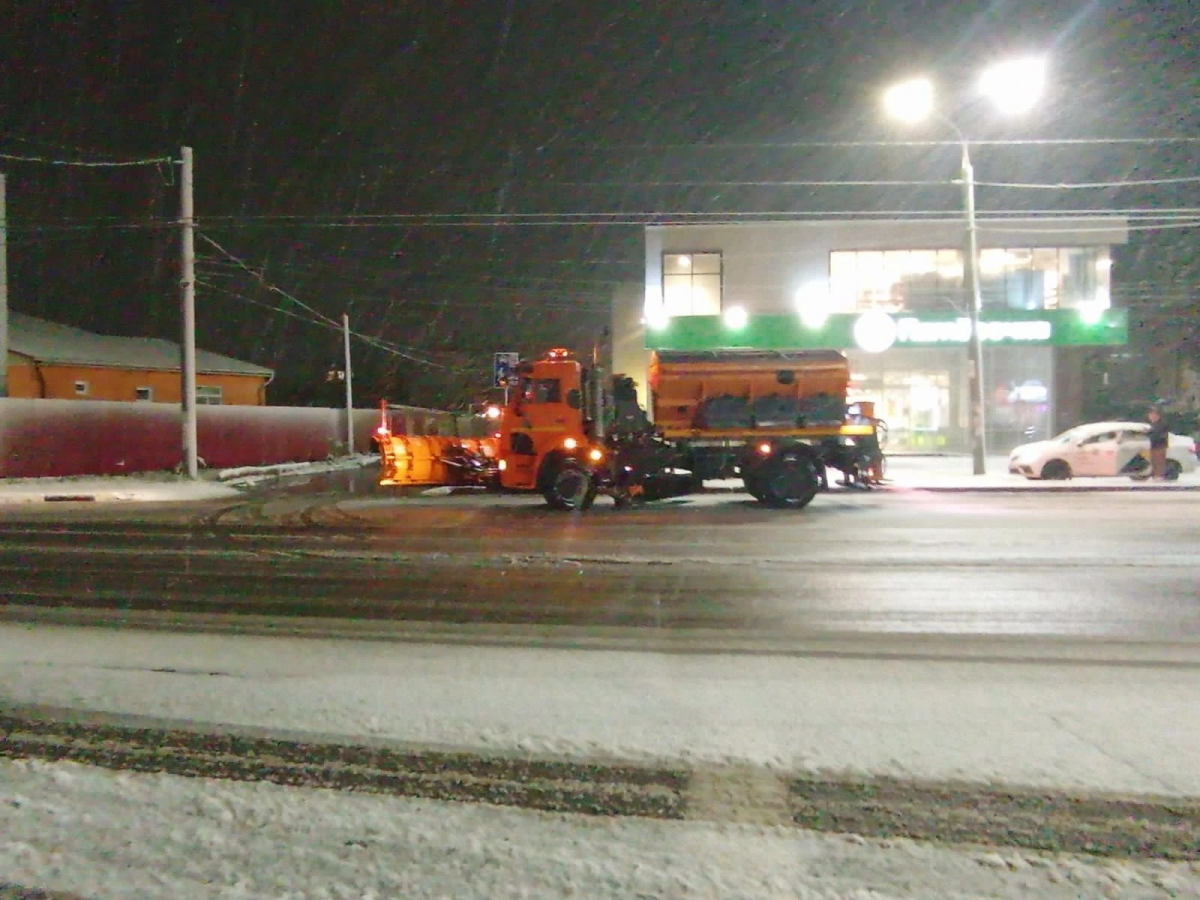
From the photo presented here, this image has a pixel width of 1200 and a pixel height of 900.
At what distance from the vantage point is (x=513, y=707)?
624cm

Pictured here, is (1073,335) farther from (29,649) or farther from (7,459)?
(29,649)

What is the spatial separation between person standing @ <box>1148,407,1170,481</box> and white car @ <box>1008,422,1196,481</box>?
406 mm

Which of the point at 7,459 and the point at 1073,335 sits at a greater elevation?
the point at 1073,335

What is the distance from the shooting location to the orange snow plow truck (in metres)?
20.1

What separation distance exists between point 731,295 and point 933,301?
711 cm

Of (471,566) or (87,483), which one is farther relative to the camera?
(87,483)

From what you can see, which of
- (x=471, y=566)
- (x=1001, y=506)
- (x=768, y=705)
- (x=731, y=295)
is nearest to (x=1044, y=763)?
(x=768, y=705)

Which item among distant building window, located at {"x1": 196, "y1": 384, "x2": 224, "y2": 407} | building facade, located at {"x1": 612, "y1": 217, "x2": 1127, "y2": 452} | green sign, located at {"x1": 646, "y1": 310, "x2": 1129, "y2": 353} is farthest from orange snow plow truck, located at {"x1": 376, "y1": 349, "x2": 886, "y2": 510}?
distant building window, located at {"x1": 196, "y1": 384, "x2": 224, "y2": 407}

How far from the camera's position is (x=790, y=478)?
20.0 metres

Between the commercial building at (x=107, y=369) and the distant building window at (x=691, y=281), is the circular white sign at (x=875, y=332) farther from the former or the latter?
the commercial building at (x=107, y=369)

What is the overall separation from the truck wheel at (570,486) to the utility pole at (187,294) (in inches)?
485

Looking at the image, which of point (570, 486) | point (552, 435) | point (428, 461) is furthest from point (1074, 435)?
point (428, 461)

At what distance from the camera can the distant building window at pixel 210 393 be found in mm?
48156

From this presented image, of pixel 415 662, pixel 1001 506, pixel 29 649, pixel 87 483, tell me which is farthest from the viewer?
pixel 87 483
